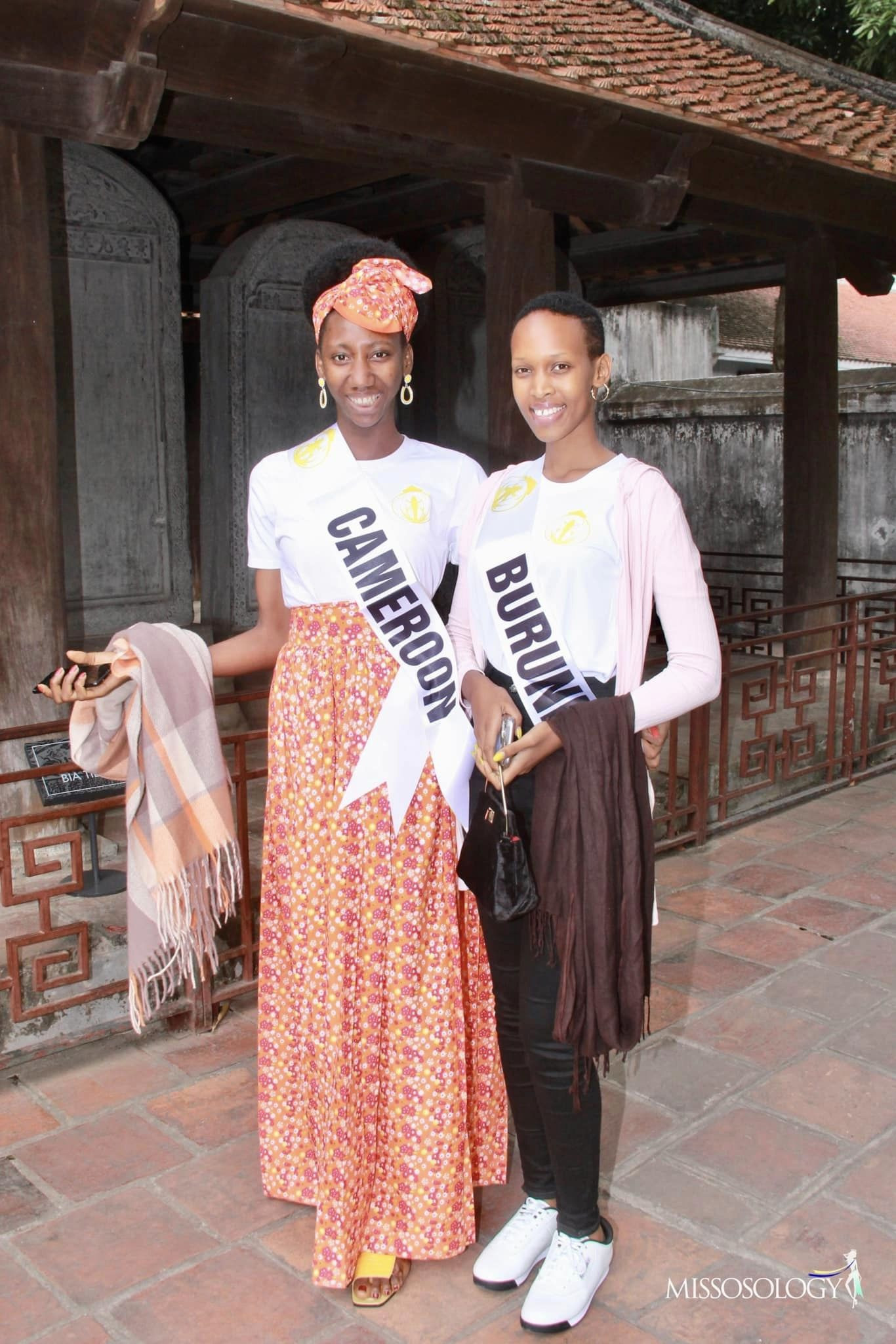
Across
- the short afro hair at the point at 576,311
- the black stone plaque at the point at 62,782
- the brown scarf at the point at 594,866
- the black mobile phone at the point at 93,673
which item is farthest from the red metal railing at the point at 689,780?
the short afro hair at the point at 576,311

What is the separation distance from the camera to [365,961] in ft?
7.75

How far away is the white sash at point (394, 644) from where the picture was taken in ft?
7.59

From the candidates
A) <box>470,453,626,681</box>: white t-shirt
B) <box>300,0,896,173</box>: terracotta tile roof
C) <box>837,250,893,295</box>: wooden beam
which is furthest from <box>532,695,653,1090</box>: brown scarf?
<box>837,250,893,295</box>: wooden beam

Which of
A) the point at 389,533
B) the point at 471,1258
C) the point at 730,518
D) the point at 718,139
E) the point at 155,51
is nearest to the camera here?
the point at 389,533

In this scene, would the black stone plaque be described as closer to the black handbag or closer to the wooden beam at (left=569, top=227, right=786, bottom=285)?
the black handbag

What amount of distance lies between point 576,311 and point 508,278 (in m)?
4.17

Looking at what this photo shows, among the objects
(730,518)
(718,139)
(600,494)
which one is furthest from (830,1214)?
(730,518)

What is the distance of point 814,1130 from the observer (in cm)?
304

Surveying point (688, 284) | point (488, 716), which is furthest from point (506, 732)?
point (688, 284)

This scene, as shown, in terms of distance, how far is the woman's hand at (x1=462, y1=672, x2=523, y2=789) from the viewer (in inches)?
86.2

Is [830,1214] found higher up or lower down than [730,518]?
lower down

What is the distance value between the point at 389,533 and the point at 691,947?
237 cm

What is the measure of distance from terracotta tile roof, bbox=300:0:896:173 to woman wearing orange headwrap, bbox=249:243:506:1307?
2240 mm

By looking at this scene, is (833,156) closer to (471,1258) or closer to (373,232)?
(373,232)
